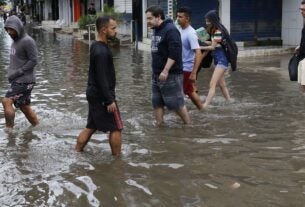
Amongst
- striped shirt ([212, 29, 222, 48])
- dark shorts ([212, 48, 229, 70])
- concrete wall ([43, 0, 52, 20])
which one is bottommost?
dark shorts ([212, 48, 229, 70])

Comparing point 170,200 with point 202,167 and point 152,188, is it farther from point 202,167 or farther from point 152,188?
point 202,167

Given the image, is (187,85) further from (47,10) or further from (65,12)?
(47,10)

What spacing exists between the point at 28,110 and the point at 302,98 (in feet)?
16.3

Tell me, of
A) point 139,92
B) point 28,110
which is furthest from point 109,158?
point 139,92

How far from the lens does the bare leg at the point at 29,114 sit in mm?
7469

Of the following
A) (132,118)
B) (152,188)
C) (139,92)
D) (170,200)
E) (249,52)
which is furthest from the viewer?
(249,52)

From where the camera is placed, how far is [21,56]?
7.11m

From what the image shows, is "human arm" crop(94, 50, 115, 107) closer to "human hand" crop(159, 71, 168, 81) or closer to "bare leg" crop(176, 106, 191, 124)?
"human hand" crop(159, 71, 168, 81)

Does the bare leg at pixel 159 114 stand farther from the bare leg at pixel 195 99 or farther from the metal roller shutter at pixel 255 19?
the metal roller shutter at pixel 255 19

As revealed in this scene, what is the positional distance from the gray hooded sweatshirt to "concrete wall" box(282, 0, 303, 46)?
522 inches

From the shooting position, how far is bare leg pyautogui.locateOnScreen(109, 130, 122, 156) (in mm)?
5875

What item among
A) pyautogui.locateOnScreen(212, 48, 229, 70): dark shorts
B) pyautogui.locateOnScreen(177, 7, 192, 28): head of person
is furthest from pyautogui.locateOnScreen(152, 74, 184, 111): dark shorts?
pyautogui.locateOnScreen(212, 48, 229, 70): dark shorts

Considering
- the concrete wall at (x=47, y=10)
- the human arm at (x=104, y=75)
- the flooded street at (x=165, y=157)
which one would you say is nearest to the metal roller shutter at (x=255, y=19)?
the flooded street at (x=165, y=157)

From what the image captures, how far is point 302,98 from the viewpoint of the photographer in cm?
948
